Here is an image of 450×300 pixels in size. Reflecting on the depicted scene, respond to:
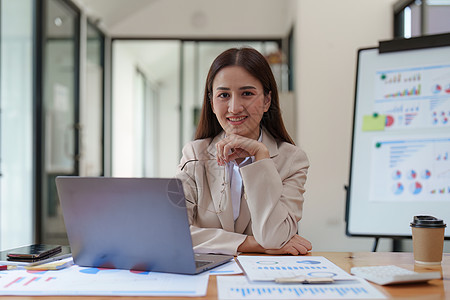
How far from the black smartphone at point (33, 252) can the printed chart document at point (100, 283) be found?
7cm

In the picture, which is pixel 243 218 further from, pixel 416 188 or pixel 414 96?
pixel 414 96

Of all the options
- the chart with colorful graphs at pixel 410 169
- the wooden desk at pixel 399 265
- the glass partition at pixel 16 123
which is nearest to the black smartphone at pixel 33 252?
the wooden desk at pixel 399 265

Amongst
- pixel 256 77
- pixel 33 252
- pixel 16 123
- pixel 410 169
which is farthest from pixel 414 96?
pixel 16 123

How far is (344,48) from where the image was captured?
3674mm

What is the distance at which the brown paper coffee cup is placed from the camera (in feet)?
3.82

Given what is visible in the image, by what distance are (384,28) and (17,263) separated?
3.17m

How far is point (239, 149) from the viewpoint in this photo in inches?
58.6

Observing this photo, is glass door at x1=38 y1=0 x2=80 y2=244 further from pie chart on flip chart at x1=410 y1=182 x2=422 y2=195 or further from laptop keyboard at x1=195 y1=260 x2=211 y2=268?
laptop keyboard at x1=195 y1=260 x2=211 y2=268

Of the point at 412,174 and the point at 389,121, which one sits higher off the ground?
the point at 389,121

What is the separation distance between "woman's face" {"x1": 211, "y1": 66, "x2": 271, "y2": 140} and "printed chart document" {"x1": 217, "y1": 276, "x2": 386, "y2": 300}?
2.24 ft

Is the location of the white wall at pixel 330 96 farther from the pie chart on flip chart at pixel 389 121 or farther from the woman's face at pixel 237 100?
the woman's face at pixel 237 100

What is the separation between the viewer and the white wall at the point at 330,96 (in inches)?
143

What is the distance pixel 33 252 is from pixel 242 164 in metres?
0.69

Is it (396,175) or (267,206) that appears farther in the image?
(396,175)
